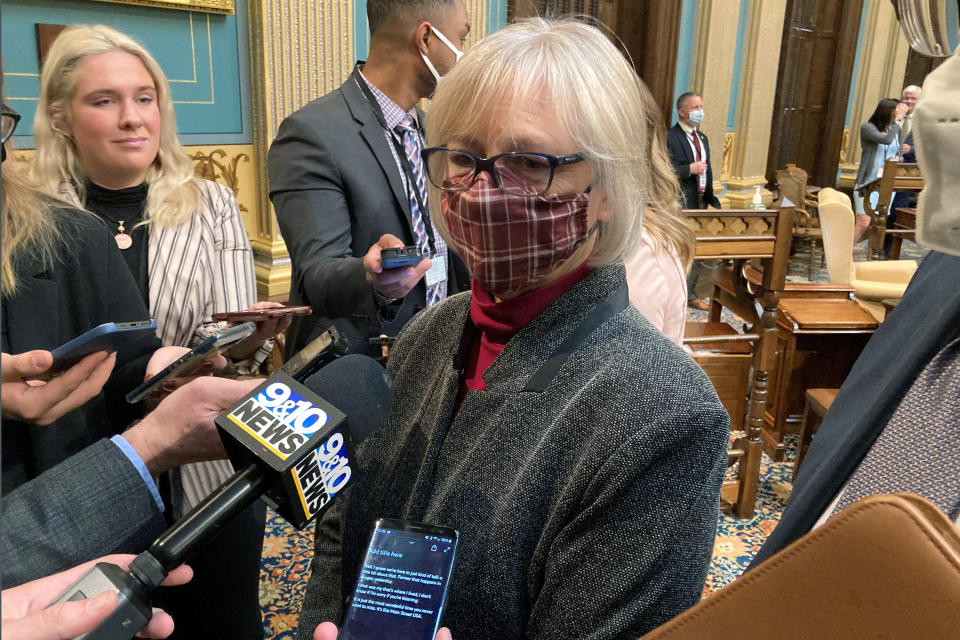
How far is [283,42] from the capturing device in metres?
4.05

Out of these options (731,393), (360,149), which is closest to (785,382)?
(731,393)

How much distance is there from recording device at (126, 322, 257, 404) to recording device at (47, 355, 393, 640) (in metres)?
0.48

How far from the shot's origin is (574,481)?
890mm

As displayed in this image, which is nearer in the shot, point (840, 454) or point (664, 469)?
point (840, 454)

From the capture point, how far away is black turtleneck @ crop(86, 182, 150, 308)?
1.96 meters

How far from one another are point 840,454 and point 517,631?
0.48 meters

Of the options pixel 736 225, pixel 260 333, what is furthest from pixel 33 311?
pixel 736 225

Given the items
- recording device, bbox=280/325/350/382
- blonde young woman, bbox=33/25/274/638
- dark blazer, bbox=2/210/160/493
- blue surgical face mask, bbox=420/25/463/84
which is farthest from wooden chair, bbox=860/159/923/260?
recording device, bbox=280/325/350/382

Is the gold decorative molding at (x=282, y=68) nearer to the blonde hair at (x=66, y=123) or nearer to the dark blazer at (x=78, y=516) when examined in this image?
the blonde hair at (x=66, y=123)

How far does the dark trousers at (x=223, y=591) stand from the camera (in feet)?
5.06

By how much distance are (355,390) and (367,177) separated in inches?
52.5

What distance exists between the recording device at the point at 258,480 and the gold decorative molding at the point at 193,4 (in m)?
3.55

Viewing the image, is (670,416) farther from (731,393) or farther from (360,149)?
(731,393)

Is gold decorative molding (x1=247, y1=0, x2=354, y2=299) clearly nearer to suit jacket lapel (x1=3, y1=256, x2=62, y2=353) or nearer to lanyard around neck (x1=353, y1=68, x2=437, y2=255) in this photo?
lanyard around neck (x1=353, y1=68, x2=437, y2=255)
